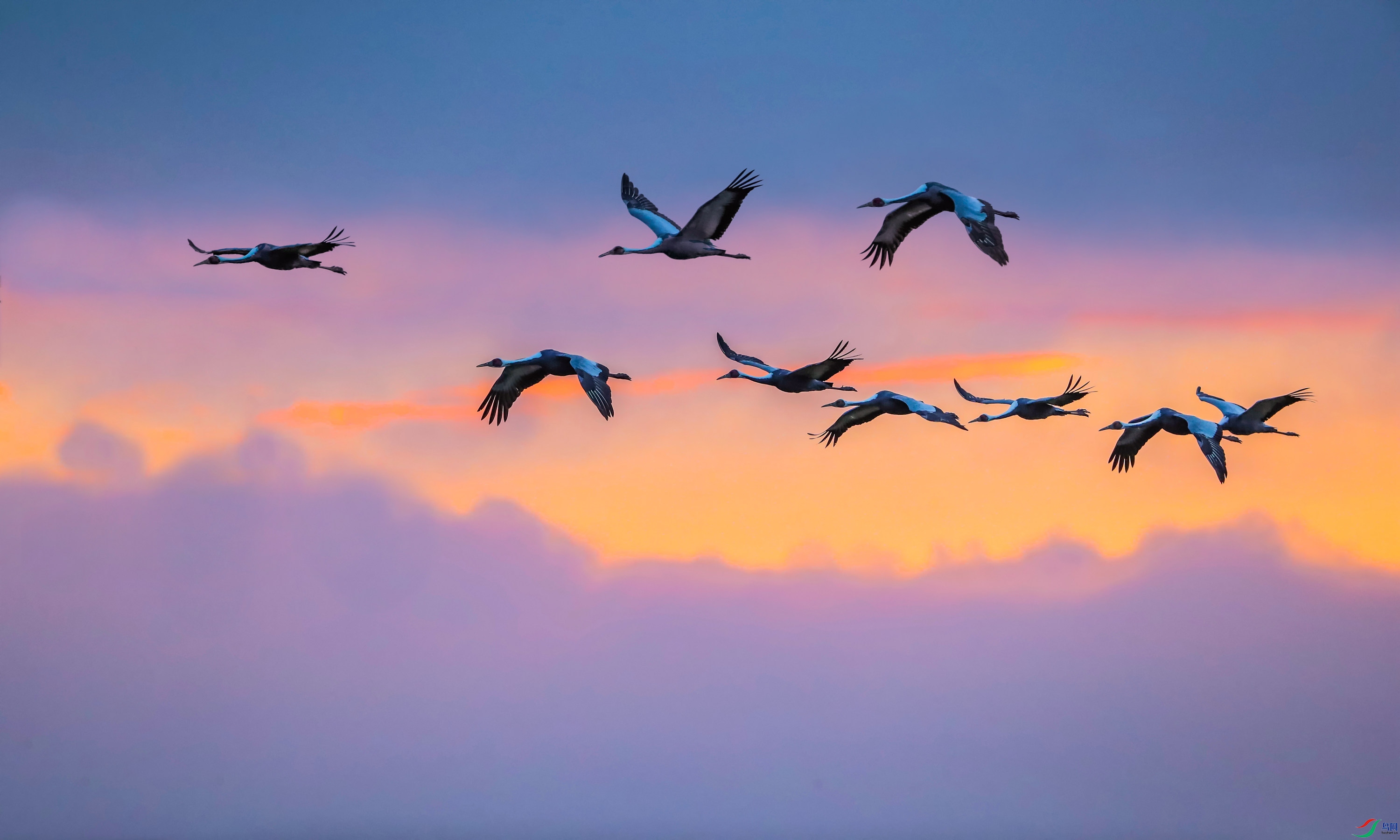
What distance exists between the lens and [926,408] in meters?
33.2

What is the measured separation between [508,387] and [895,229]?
939cm

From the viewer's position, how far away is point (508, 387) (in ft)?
111

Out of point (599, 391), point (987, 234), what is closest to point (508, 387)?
point (599, 391)

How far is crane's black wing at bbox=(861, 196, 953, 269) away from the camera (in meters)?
33.7

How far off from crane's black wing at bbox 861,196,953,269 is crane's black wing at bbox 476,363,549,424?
785cm

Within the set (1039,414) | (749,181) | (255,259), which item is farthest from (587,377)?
(1039,414)

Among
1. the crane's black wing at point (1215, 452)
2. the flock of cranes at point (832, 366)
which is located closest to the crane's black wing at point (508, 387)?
the flock of cranes at point (832, 366)

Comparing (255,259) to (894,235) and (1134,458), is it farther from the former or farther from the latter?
(1134,458)

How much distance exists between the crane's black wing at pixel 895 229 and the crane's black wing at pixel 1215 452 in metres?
7.66

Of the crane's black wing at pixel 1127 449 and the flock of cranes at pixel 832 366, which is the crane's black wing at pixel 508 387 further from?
the crane's black wing at pixel 1127 449

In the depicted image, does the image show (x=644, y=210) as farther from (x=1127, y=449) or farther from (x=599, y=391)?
(x=1127, y=449)

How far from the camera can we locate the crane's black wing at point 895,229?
33656 millimetres

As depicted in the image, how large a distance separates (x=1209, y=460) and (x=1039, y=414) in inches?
158

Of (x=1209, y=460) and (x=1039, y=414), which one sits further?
(x=1039, y=414)
